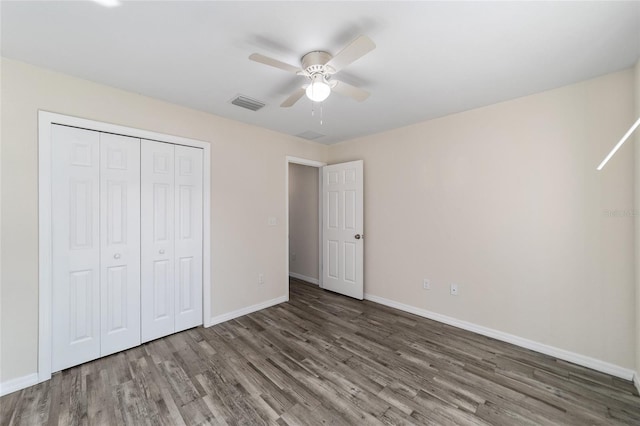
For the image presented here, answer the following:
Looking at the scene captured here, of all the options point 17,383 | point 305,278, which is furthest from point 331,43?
point 305,278

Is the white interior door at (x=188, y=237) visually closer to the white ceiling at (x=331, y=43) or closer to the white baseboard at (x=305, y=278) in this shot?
the white ceiling at (x=331, y=43)

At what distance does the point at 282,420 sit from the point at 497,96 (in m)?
3.27

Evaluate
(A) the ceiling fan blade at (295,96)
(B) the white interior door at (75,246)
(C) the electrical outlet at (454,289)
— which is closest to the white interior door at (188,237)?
(B) the white interior door at (75,246)

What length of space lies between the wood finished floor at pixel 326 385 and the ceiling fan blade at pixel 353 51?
225 cm

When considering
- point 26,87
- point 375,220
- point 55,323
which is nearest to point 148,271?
point 55,323

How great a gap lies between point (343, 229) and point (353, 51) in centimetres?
280

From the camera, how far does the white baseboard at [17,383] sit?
190 cm

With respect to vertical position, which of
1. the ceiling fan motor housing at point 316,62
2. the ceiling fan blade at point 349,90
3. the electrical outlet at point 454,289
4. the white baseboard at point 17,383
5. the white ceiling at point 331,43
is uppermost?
the white ceiling at point 331,43

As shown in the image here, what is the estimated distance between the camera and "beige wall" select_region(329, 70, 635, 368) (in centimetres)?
214

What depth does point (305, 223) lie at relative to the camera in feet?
16.1

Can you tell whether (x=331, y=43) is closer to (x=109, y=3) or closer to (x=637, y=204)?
(x=109, y=3)

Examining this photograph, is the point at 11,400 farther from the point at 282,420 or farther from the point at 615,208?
the point at 615,208

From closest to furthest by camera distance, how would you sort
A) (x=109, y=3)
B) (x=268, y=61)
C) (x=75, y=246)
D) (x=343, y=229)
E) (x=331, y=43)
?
(x=109, y=3), (x=268, y=61), (x=331, y=43), (x=75, y=246), (x=343, y=229)

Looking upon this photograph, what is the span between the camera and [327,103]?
273 centimetres
